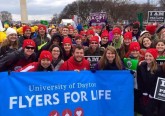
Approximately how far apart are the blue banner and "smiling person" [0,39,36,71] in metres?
0.90

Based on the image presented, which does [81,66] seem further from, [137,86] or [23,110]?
[23,110]

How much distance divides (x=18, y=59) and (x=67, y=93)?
4.41ft

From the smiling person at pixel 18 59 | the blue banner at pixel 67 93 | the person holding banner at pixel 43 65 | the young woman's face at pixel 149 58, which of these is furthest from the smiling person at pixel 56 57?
the young woman's face at pixel 149 58

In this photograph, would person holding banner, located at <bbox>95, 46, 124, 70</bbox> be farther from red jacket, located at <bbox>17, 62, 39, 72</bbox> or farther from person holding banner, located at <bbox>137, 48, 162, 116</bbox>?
red jacket, located at <bbox>17, 62, 39, 72</bbox>

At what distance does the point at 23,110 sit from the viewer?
18.5 feet

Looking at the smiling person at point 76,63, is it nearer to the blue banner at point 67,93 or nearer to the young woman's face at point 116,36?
the blue banner at point 67,93

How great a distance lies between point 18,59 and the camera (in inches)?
264

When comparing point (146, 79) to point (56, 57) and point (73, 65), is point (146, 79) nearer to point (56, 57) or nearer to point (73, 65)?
point (73, 65)

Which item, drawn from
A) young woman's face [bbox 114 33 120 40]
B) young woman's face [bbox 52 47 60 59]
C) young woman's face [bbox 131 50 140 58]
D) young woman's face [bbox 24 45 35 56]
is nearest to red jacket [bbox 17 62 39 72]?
young woman's face [bbox 24 45 35 56]

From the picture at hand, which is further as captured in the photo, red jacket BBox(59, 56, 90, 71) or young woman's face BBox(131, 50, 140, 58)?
young woman's face BBox(131, 50, 140, 58)

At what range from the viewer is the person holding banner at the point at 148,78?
20.7 ft

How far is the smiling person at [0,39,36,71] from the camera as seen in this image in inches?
258

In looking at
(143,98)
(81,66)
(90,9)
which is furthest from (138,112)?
(90,9)

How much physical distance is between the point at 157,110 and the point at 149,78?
0.66 metres
